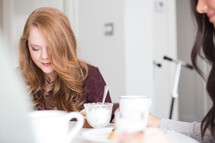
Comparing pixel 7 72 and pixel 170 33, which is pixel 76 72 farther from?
pixel 170 33

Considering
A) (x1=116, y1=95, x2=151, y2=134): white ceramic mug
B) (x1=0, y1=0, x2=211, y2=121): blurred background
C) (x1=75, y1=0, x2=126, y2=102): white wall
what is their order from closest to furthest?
(x1=116, y1=95, x2=151, y2=134): white ceramic mug, (x1=0, y1=0, x2=211, y2=121): blurred background, (x1=75, y1=0, x2=126, y2=102): white wall

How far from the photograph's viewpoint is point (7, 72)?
1091 millimetres

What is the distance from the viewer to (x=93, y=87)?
1076mm

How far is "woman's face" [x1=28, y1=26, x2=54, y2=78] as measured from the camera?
96 centimetres

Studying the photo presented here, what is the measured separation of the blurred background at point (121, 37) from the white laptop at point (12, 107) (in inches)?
4.7

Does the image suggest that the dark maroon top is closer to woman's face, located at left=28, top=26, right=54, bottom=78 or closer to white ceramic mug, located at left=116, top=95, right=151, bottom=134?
woman's face, located at left=28, top=26, right=54, bottom=78

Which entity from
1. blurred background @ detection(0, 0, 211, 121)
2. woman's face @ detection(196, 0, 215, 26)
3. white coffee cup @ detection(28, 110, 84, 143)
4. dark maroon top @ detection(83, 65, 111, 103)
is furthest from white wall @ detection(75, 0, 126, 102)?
white coffee cup @ detection(28, 110, 84, 143)

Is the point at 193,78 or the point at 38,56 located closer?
the point at 38,56

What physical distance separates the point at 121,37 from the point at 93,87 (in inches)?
19.9

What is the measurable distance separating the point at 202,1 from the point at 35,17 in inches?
24.0

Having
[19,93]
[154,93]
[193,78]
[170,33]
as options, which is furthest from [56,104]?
[193,78]

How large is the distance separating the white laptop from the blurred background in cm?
12

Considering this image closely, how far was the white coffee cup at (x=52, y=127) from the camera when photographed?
419mm

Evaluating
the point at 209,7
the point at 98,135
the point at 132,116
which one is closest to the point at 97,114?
the point at 98,135
